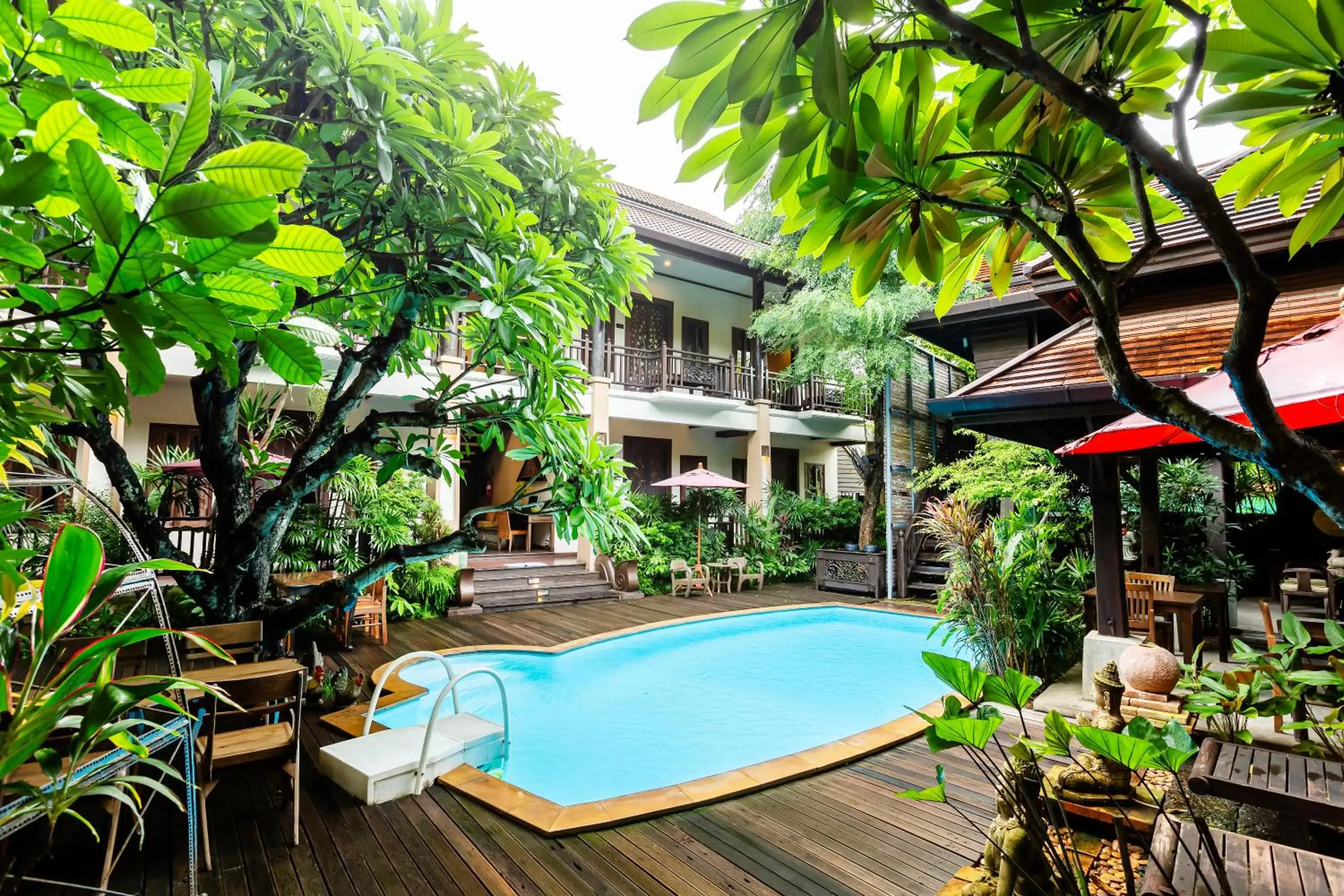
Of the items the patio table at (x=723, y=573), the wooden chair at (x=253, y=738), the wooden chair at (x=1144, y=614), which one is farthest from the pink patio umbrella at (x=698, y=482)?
the wooden chair at (x=253, y=738)

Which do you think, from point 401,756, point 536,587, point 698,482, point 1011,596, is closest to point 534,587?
point 536,587

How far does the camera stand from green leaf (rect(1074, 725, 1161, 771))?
1.18m

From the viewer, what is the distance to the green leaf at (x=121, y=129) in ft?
2.46

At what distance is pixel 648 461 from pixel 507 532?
156 inches

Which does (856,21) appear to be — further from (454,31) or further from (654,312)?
(654,312)

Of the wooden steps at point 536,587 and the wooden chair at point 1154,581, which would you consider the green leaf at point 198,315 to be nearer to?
the wooden chair at point 1154,581

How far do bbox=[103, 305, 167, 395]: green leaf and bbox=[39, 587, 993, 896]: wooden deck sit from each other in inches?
108

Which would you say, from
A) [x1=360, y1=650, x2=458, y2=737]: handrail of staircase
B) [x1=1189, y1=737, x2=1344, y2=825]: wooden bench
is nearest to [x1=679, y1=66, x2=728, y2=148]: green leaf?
[x1=1189, y1=737, x2=1344, y2=825]: wooden bench

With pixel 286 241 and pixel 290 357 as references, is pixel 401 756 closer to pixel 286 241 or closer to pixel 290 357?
pixel 290 357

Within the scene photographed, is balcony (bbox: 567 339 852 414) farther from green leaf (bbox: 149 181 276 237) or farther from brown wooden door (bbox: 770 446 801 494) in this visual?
green leaf (bbox: 149 181 276 237)

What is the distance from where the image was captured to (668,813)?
10.9 ft

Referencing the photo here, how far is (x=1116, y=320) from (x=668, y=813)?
3369 mm

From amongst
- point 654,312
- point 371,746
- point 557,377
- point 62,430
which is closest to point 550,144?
point 557,377

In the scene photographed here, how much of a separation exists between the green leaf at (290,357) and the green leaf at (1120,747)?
1.56 metres
